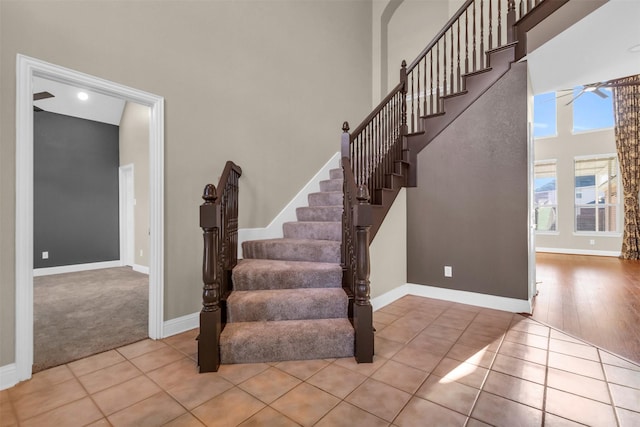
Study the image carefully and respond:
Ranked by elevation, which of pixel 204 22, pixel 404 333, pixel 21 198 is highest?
pixel 204 22

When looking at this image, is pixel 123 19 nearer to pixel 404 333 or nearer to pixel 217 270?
pixel 217 270

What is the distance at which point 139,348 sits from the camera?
7.82 ft

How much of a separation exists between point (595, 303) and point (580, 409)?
8.82 ft

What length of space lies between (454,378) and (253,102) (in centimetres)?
319

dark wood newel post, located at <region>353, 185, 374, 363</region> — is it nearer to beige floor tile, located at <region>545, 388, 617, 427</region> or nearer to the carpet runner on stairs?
the carpet runner on stairs

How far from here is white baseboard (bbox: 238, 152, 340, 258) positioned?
3.25m

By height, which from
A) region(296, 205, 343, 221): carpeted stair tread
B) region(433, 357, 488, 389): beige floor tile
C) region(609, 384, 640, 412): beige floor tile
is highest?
region(296, 205, 343, 221): carpeted stair tread

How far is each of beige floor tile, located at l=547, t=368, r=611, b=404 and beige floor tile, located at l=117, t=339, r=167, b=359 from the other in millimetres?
2862

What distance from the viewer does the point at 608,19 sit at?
2.51 meters

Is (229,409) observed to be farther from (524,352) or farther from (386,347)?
(524,352)

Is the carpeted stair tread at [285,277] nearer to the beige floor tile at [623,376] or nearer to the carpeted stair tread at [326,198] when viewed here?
the carpeted stair tread at [326,198]

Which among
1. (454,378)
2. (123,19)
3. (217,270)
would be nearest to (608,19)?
(454,378)

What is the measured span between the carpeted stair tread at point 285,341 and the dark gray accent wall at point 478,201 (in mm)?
1990

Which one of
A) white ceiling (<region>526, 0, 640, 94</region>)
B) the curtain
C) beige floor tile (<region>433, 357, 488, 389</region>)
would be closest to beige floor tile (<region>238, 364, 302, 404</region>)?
beige floor tile (<region>433, 357, 488, 389</region>)
